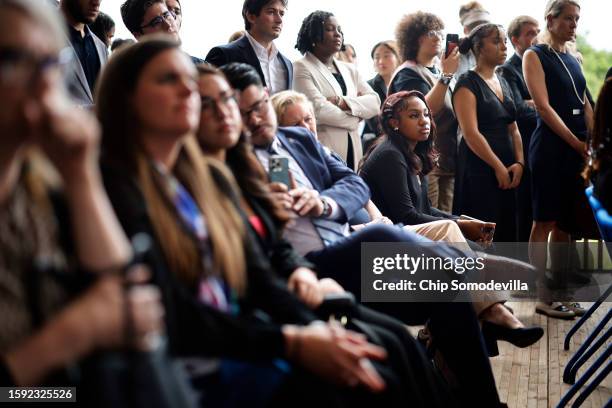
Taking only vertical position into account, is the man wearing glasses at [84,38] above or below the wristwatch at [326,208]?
above

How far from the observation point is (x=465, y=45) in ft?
14.2

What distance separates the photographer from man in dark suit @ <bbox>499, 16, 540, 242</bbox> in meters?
4.54

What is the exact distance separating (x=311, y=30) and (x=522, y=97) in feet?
4.53

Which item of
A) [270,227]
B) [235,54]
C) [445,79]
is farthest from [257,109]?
[445,79]

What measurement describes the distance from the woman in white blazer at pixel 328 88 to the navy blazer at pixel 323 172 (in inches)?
48.2

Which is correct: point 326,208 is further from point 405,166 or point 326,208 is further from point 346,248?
point 405,166

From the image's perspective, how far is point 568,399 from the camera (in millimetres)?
2648

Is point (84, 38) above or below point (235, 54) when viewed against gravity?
above

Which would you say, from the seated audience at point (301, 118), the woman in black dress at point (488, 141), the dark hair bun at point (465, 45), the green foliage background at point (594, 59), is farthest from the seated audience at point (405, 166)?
the green foliage background at point (594, 59)

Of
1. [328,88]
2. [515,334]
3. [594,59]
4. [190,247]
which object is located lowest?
[594,59]

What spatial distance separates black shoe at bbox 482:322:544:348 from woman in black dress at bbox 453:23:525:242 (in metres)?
1.72

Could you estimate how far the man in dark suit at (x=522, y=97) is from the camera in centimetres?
454

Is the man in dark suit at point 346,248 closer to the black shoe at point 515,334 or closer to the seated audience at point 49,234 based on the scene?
the black shoe at point 515,334

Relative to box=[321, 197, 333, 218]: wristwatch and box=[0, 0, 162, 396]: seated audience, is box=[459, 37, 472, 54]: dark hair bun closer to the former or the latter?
box=[321, 197, 333, 218]: wristwatch
